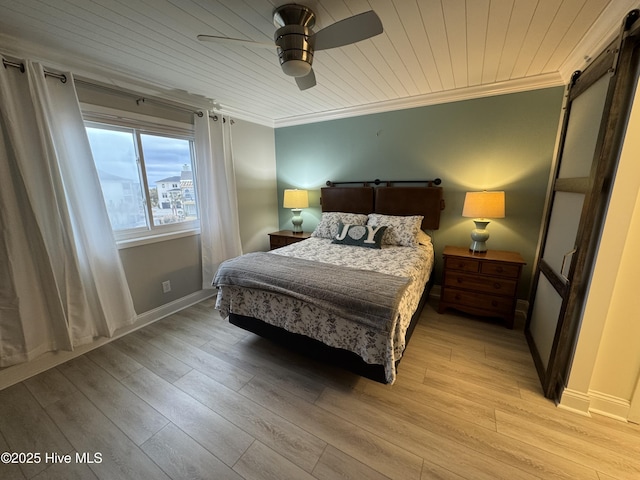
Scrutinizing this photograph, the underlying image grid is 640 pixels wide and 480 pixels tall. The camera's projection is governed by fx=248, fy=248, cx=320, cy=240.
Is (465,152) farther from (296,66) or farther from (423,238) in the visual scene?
(296,66)

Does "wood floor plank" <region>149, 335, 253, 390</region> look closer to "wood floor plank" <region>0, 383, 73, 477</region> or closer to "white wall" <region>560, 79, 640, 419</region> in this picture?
"wood floor plank" <region>0, 383, 73, 477</region>

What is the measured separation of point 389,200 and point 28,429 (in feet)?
11.6

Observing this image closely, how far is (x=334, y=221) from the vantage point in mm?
3236

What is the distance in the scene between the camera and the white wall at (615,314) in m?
1.27

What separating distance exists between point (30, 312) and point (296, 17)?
8.96ft

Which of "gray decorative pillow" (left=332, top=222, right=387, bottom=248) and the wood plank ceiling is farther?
"gray decorative pillow" (left=332, top=222, right=387, bottom=248)

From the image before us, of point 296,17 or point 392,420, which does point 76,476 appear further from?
point 296,17

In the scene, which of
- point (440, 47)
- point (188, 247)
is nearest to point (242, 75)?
point (440, 47)

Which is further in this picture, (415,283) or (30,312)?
(415,283)

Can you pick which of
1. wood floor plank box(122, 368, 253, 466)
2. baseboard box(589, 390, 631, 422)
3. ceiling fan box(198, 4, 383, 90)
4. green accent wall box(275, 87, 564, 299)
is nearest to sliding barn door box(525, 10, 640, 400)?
baseboard box(589, 390, 631, 422)

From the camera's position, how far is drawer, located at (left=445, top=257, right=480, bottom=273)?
2.49 m

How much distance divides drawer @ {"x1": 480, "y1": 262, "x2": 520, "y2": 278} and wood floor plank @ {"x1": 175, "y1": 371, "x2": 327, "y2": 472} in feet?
6.95

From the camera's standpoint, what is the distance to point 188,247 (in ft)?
9.87

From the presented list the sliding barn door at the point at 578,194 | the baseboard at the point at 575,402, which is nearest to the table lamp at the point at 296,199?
the sliding barn door at the point at 578,194
